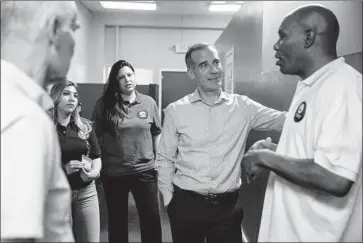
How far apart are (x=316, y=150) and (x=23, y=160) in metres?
0.66

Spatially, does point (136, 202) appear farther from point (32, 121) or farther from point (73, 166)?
point (32, 121)

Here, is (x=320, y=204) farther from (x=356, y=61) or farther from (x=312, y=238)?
(x=356, y=61)

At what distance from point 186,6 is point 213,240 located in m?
4.64

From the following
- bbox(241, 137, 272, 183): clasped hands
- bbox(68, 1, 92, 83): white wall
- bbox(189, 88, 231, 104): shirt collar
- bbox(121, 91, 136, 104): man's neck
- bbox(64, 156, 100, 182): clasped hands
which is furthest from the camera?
bbox(68, 1, 92, 83): white wall

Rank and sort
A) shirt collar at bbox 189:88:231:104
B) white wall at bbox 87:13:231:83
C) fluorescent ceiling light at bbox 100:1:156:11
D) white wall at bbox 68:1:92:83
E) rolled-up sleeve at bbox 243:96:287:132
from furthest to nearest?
white wall at bbox 87:13:231:83
fluorescent ceiling light at bbox 100:1:156:11
white wall at bbox 68:1:92:83
shirt collar at bbox 189:88:231:104
rolled-up sleeve at bbox 243:96:287:132

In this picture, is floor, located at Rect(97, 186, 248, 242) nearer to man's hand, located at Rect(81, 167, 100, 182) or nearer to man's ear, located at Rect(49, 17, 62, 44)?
man's hand, located at Rect(81, 167, 100, 182)

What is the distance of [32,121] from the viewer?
66cm

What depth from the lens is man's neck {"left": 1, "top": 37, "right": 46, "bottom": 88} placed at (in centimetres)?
79

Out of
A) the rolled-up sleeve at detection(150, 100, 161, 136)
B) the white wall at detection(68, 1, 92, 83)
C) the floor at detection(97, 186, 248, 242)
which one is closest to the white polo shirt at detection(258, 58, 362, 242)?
the rolled-up sleeve at detection(150, 100, 161, 136)

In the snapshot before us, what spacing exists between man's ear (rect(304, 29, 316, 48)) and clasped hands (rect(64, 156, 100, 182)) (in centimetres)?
132

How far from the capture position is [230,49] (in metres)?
3.26

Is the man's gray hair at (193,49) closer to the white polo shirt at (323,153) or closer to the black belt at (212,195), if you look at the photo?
the black belt at (212,195)

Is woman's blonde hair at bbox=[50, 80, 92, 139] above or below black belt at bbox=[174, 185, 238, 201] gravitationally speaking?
above

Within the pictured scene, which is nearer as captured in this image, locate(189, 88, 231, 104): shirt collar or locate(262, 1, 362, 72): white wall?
locate(262, 1, 362, 72): white wall
